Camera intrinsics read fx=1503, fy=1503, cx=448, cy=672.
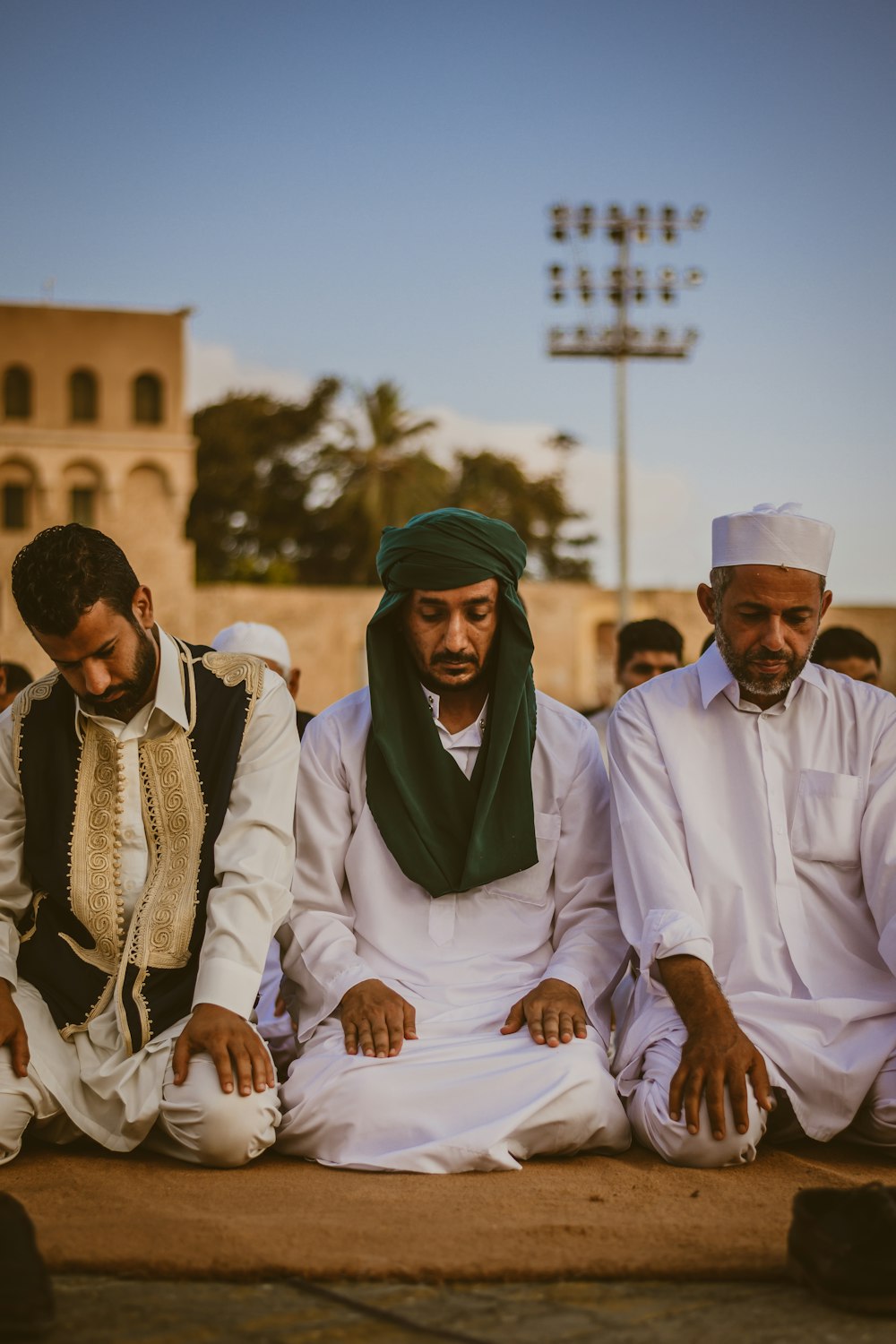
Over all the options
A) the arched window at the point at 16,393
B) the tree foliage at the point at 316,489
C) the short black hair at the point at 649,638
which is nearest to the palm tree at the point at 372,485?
the tree foliage at the point at 316,489

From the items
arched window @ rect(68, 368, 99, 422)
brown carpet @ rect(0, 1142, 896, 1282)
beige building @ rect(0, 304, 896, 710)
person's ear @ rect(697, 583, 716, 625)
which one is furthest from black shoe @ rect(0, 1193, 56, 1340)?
arched window @ rect(68, 368, 99, 422)

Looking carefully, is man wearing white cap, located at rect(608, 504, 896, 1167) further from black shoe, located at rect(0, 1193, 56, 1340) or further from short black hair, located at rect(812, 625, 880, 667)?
short black hair, located at rect(812, 625, 880, 667)

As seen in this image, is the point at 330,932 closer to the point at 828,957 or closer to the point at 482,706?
the point at 482,706

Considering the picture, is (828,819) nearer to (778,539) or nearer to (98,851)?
(778,539)

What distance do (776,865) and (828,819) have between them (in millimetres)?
188

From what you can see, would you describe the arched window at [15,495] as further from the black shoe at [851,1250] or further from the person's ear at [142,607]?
the black shoe at [851,1250]

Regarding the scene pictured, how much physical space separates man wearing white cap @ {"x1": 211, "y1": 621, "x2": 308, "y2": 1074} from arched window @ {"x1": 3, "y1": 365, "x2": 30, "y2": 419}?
26.3 m

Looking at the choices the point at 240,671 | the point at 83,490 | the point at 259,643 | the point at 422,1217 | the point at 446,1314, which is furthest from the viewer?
the point at 83,490

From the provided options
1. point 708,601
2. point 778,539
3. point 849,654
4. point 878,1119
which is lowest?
point 878,1119

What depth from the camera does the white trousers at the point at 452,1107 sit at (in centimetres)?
362

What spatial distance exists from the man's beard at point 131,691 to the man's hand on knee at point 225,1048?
795 millimetres

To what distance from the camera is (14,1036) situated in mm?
3701

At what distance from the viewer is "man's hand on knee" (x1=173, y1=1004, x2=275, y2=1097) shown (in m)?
3.60

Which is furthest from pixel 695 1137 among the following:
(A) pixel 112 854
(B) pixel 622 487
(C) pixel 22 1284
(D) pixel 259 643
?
(B) pixel 622 487
